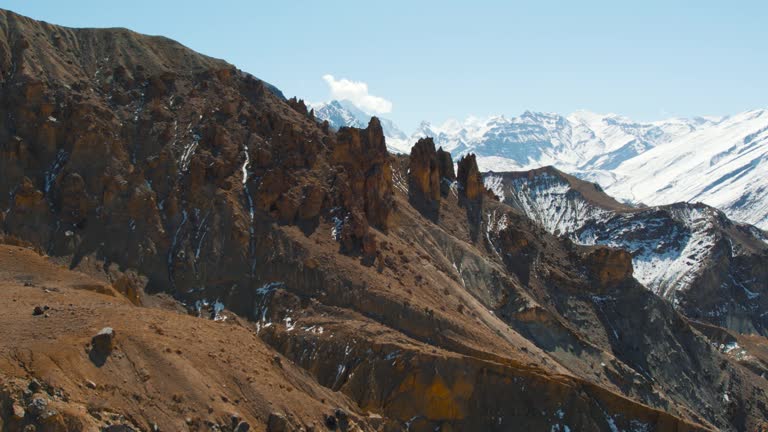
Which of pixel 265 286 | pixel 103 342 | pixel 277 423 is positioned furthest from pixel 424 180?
pixel 103 342

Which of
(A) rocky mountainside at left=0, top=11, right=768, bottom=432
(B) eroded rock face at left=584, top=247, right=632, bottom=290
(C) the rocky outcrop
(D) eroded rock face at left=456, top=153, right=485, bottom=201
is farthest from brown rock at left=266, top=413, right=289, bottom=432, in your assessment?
(B) eroded rock face at left=584, top=247, right=632, bottom=290

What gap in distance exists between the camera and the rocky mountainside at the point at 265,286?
4731 centimetres

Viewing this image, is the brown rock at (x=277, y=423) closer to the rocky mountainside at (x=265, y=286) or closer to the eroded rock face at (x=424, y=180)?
the rocky mountainside at (x=265, y=286)

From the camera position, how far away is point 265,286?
276 feet

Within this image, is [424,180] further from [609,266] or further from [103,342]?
[103,342]

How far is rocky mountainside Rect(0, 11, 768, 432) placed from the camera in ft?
155

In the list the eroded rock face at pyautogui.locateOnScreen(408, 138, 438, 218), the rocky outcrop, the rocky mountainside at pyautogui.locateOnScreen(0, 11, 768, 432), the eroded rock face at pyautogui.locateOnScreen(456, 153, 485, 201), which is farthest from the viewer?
the rocky outcrop

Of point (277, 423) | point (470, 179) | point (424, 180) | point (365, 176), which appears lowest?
point (277, 423)

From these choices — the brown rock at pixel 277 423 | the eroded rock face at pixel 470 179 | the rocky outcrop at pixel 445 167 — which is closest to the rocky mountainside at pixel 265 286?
the brown rock at pixel 277 423

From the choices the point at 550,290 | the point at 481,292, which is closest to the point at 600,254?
the point at 550,290

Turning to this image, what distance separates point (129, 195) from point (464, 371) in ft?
136

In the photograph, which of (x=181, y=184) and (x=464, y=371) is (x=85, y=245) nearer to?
(x=181, y=184)

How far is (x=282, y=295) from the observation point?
82.8 meters

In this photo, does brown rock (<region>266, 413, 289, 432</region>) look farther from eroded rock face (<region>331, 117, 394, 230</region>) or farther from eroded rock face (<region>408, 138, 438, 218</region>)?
eroded rock face (<region>408, 138, 438, 218</region>)
